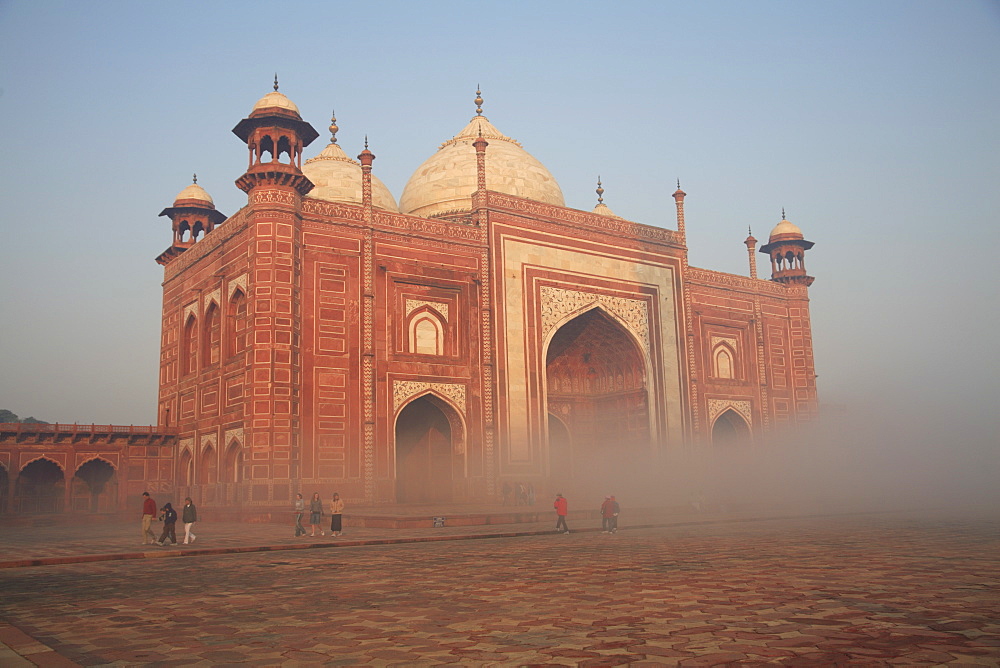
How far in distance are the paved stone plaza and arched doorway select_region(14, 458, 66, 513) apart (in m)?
16.1

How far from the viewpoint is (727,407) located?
3256 cm

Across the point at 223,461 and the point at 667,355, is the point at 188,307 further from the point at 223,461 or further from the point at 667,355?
the point at 667,355

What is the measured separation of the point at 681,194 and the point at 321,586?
26.0 meters

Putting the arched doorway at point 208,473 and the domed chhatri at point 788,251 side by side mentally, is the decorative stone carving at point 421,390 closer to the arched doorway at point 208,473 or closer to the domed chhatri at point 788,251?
the arched doorway at point 208,473

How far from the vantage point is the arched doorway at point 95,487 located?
26.3 meters

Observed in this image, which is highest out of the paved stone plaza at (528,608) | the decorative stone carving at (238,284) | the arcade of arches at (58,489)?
the decorative stone carving at (238,284)

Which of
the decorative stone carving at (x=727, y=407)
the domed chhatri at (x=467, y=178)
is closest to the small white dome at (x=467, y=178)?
the domed chhatri at (x=467, y=178)

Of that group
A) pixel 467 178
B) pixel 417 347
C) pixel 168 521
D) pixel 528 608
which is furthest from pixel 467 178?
pixel 528 608

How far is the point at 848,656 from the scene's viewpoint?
4781 millimetres

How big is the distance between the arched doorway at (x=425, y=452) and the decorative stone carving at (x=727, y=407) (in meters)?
11.0

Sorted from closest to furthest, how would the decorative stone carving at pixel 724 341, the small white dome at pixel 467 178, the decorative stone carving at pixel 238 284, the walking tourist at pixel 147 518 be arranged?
1. the walking tourist at pixel 147 518
2. the decorative stone carving at pixel 238 284
3. the small white dome at pixel 467 178
4. the decorative stone carving at pixel 724 341

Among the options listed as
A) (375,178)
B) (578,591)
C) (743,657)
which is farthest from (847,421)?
(743,657)

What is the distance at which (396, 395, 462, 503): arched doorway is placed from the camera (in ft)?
84.6

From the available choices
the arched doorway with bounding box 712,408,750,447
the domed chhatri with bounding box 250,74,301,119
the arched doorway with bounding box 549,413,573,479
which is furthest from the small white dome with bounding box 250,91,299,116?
the arched doorway with bounding box 712,408,750,447
